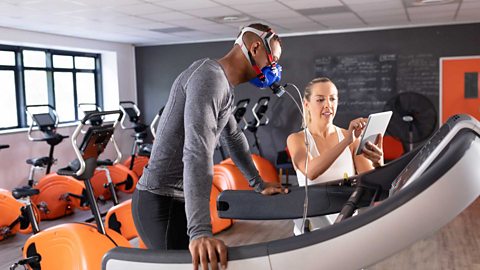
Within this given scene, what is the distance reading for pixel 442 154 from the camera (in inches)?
34.3

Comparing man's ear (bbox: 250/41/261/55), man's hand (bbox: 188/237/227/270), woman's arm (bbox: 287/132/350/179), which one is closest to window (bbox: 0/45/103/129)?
woman's arm (bbox: 287/132/350/179)

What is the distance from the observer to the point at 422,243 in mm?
4398

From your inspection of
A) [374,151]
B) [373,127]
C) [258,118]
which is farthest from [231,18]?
[373,127]

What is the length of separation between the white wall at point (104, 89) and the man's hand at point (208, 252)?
19.3 ft

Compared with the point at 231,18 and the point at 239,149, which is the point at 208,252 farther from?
the point at 231,18

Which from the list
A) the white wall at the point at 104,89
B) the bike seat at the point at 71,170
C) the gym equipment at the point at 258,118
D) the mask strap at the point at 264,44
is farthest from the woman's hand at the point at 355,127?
the white wall at the point at 104,89

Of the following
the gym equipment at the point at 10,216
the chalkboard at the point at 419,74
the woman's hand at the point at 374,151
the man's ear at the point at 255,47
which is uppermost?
the chalkboard at the point at 419,74

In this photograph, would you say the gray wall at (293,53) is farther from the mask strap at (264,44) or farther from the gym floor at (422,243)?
the mask strap at (264,44)

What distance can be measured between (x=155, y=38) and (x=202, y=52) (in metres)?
0.90

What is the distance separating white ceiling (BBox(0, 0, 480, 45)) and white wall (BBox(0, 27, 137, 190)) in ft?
0.64

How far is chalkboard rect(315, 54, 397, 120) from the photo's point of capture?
24.3 ft

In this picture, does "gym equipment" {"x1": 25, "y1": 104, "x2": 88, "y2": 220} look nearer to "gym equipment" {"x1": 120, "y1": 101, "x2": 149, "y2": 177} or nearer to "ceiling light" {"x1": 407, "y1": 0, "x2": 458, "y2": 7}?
"gym equipment" {"x1": 120, "y1": 101, "x2": 149, "y2": 177}

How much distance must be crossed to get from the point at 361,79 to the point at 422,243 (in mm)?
3633

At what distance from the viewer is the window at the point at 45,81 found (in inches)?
263
